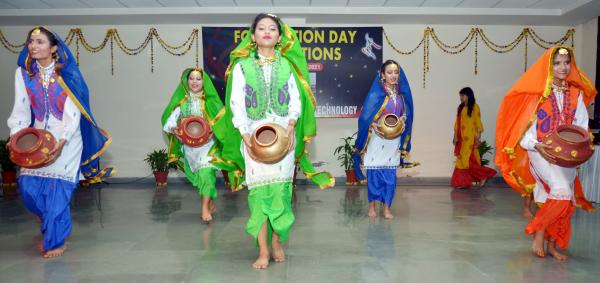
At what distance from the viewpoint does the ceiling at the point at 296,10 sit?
7.30 m

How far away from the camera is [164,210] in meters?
5.39

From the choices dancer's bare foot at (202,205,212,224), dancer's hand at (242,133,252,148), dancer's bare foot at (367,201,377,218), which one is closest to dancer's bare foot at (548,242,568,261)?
dancer's bare foot at (367,201,377,218)

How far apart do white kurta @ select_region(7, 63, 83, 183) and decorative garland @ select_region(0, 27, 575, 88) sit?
508cm

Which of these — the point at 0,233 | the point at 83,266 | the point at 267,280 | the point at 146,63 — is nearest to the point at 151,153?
the point at 146,63

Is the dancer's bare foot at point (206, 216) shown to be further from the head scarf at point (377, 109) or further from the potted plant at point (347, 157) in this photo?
the potted plant at point (347, 157)

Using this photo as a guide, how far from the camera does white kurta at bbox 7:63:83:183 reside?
3309 mm

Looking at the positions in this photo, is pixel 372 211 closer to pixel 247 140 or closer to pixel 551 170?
pixel 551 170

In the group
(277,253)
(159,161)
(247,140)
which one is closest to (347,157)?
(159,161)

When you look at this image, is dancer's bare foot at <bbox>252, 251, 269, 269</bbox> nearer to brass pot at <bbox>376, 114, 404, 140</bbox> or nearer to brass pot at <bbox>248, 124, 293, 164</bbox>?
brass pot at <bbox>248, 124, 293, 164</bbox>

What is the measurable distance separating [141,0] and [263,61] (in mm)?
4887

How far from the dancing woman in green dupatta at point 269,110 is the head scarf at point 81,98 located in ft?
3.69

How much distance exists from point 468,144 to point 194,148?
4692 millimetres

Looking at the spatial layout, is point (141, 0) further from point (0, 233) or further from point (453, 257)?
point (453, 257)

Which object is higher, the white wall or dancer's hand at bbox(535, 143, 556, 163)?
the white wall
